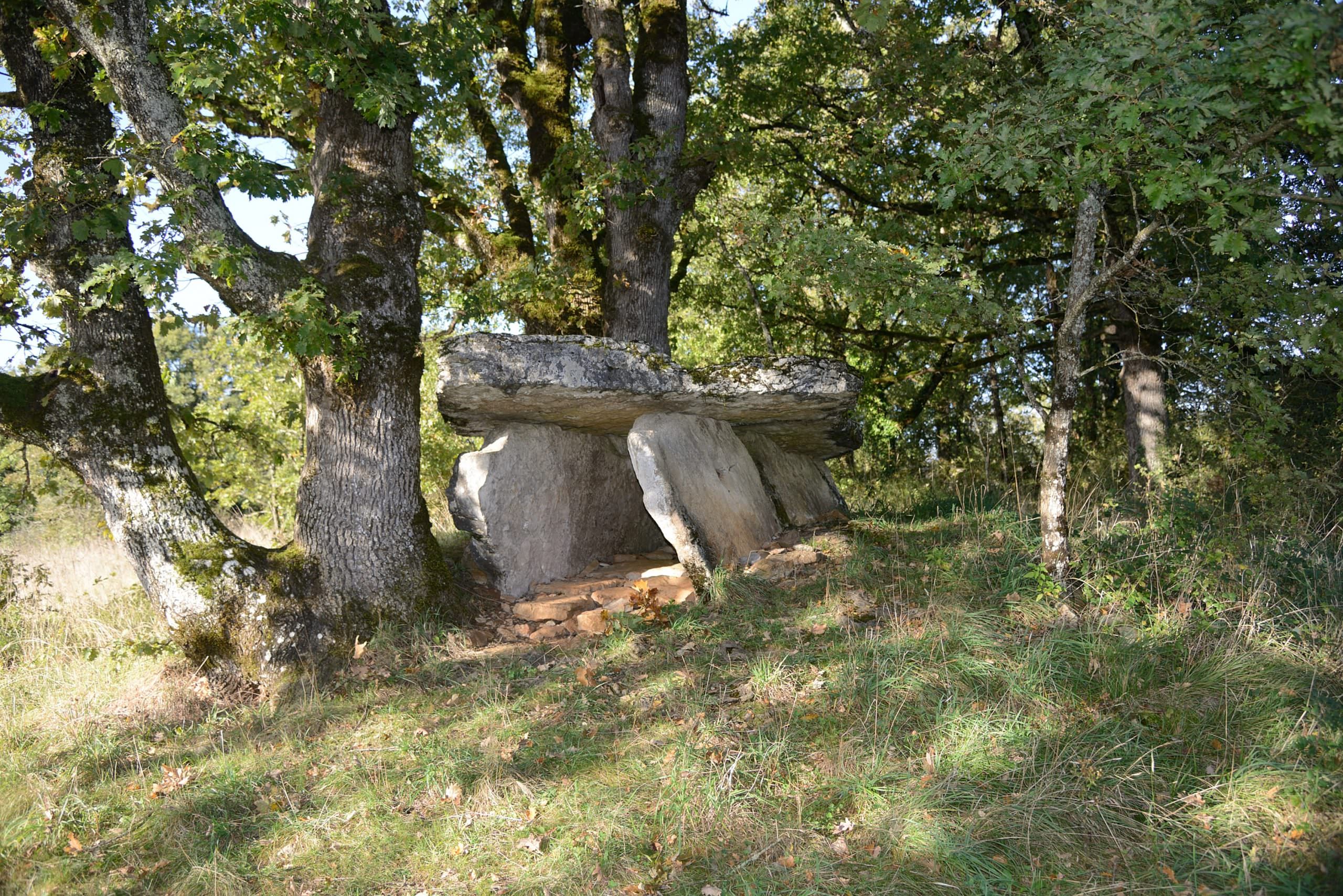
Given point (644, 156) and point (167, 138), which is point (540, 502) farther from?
point (167, 138)

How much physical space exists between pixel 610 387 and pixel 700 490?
45.6 inches

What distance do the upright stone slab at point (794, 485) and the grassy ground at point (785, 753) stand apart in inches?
89.2

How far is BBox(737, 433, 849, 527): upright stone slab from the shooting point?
27.0 feet

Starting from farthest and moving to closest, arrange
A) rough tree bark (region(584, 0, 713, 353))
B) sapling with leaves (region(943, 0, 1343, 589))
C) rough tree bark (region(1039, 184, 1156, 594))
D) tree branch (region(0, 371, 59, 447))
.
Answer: rough tree bark (region(584, 0, 713, 353))
tree branch (region(0, 371, 59, 447))
rough tree bark (region(1039, 184, 1156, 594))
sapling with leaves (region(943, 0, 1343, 589))

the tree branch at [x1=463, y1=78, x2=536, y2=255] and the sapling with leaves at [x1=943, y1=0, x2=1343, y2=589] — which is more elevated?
the tree branch at [x1=463, y1=78, x2=536, y2=255]

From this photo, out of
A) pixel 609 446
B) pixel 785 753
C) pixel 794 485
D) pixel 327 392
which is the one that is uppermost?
pixel 327 392

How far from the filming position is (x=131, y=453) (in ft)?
19.3

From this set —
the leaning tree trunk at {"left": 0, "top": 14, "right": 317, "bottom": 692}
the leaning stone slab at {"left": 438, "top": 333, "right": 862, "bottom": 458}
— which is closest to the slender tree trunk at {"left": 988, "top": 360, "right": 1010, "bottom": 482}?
the leaning stone slab at {"left": 438, "top": 333, "right": 862, "bottom": 458}

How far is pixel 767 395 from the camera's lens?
7.14m

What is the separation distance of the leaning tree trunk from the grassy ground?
18.3 inches

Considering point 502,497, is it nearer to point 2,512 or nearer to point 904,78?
point 2,512

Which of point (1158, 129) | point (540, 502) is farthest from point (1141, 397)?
point (540, 502)

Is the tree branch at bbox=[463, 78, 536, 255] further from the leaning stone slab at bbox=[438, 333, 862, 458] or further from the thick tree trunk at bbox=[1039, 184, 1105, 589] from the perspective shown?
the thick tree trunk at bbox=[1039, 184, 1105, 589]

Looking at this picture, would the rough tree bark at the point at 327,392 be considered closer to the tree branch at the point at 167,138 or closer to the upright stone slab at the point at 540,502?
the tree branch at the point at 167,138
